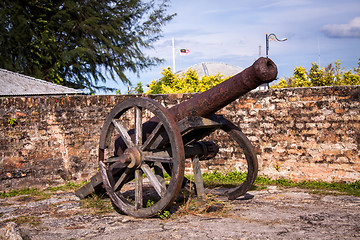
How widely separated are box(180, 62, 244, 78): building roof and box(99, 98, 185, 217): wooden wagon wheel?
1914 cm

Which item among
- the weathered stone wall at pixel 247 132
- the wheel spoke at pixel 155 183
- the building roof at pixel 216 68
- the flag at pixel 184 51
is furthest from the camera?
the building roof at pixel 216 68

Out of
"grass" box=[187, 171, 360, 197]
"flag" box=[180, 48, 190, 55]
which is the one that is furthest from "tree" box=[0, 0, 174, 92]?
"grass" box=[187, 171, 360, 197]

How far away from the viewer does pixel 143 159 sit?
15.0 ft

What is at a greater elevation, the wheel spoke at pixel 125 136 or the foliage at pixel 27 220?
the wheel spoke at pixel 125 136

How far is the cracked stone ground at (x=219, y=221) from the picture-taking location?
→ 3.89 meters

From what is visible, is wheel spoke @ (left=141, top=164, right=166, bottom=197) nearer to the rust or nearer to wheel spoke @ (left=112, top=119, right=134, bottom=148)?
wheel spoke @ (left=112, top=119, right=134, bottom=148)

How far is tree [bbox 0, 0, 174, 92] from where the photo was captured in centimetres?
1593

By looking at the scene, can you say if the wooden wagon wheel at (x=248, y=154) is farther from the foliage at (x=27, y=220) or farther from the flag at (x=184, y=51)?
the flag at (x=184, y=51)

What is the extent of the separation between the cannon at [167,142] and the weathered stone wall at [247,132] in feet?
6.69

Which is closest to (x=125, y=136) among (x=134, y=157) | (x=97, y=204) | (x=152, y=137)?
(x=134, y=157)

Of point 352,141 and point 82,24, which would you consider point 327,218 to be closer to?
point 352,141

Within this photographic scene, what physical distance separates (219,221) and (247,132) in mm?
3101

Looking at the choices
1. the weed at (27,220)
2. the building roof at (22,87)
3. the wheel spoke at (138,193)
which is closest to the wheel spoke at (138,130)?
the wheel spoke at (138,193)

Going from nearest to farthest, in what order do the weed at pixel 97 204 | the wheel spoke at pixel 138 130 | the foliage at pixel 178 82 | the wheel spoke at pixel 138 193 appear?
the wheel spoke at pixel 138 193 → the wheel spoke at pixel 138 130 → the weed at pixel 97 204 → the foliage at pixel 178 82
